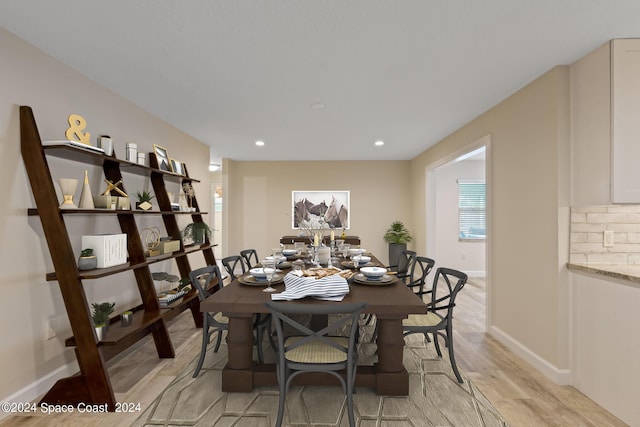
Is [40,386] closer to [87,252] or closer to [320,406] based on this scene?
[87,252]

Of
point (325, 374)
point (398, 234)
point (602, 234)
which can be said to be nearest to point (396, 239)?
point (398, 234)

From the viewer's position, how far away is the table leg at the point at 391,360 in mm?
2160

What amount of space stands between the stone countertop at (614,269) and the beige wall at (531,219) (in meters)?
0.13

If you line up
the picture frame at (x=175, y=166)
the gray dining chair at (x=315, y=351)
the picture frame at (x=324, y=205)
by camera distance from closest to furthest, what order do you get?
1. the gray dining chair at (x=315, y=351)
2. the picture frame at (x=175, y=166)
3. the picture frame at (x=324, y=205)

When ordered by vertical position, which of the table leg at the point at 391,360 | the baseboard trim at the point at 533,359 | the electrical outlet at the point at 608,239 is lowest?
the baseboard trim at the point at 533,359

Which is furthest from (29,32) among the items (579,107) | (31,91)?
(579,107)

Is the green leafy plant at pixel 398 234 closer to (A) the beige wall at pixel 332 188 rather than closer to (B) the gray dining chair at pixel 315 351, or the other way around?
(A) the beige wall at pixel 332 188

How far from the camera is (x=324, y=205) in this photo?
6.82 meters

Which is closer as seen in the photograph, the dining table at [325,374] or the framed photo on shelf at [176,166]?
the dining table at [325,374]

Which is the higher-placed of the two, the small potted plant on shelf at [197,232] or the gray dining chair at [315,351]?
the small potted plant on shelf at [197,232]

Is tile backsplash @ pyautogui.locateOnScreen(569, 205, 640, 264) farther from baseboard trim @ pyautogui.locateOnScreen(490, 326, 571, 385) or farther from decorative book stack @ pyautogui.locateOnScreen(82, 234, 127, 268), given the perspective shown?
decorative book stack @ pyautogui.locateOnScreen(82, 234, 127, 268)

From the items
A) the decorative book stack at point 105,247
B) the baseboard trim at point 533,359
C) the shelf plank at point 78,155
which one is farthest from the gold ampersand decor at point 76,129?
the baseboard trim at point 533,359

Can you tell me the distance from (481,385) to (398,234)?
14.0ft

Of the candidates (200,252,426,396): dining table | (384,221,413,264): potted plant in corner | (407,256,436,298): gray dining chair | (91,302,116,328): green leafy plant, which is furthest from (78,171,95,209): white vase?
(384,221,413,264): potted plant in corner
